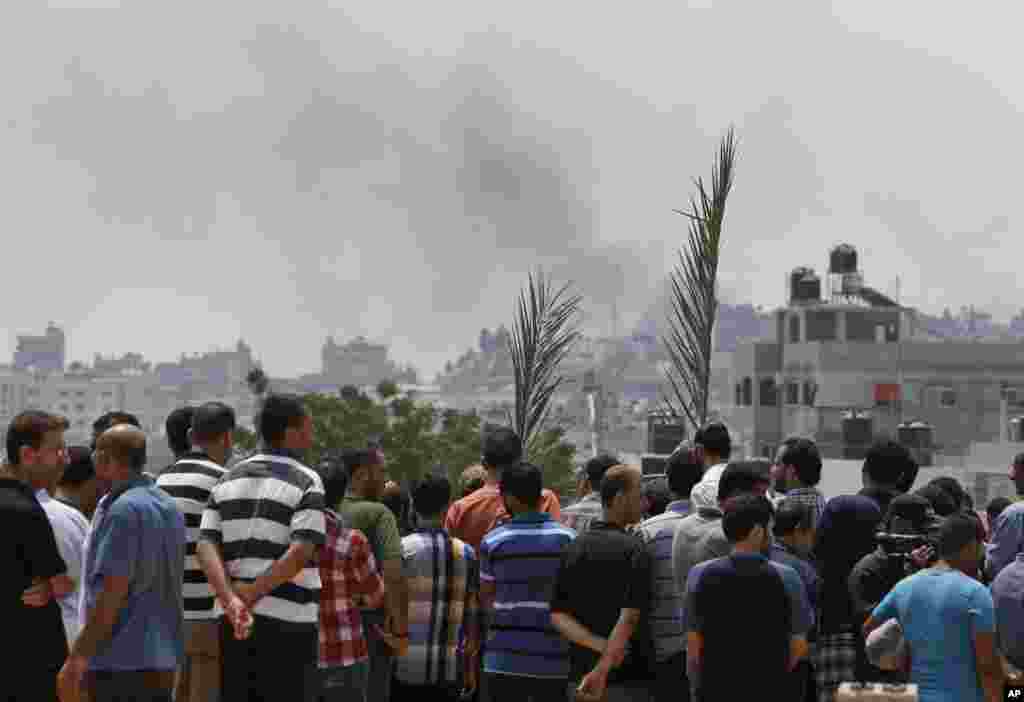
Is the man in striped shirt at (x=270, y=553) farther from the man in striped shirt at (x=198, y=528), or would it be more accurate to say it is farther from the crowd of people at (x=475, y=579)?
the man in striped shirt at (x=198, y=528)

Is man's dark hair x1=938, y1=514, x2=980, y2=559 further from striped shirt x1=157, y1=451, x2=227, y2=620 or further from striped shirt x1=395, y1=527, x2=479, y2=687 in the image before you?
striped shirt x1=157, y1=451, x2=227, y2=620

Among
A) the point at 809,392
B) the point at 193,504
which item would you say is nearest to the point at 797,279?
the point at 809,392

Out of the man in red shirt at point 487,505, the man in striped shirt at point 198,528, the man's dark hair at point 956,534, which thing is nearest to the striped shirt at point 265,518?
the man in striped shirt at point 198,528

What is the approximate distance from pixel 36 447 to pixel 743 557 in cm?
312

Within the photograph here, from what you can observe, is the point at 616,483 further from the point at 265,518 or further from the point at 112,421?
the point at 112,421

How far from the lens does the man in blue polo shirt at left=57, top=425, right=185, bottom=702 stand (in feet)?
29.3

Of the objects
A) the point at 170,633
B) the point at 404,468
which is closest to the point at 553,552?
the point at 170,633

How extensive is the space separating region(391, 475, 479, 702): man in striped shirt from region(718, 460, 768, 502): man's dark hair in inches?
63.4

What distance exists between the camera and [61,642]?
9164mm

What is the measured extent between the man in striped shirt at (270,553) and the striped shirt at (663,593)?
1.81 metres

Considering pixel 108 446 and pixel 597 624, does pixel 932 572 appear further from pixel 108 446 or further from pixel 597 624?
pixel 108 446

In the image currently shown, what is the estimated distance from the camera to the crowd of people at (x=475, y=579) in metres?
9.05

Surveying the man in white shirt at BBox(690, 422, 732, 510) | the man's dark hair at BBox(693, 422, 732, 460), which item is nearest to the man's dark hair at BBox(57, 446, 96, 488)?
the man in white shirt at BBox(690, 422, 732, 510)

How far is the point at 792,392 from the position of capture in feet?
373
